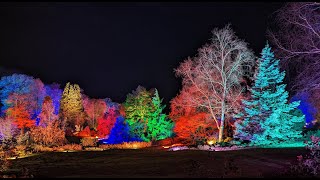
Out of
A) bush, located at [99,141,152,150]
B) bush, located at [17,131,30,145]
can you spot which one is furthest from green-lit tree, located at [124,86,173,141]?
bush, located at [17,131,30,145]

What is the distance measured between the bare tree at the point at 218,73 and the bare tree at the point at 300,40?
11371mm

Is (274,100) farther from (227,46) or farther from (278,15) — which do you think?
(278,15)

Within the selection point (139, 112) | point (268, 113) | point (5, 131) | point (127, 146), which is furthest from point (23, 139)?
point (268, 113)

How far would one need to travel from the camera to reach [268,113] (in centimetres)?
2150

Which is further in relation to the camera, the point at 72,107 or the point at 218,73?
the point at 72,107

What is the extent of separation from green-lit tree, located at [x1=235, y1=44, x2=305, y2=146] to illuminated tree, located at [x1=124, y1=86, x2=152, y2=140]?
43.9 ft

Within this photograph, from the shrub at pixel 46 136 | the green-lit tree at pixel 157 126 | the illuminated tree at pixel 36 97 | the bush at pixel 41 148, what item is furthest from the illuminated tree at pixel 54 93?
the bush at pixel 41 148

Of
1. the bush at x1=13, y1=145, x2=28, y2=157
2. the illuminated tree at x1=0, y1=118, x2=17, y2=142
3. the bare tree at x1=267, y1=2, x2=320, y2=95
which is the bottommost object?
the bush at x1=13, y1=145, x2=28, y2=157

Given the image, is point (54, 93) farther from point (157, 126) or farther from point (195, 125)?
point (195, 125)

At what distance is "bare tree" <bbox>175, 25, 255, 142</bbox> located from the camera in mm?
24016

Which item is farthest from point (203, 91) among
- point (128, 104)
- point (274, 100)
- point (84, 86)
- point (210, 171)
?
point (84, 86)

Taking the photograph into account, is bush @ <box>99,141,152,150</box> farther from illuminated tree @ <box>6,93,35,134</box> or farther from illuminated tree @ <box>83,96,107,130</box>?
illuminated tree @ <box>83,96,107,130</box>

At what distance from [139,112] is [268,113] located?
53.5 feet

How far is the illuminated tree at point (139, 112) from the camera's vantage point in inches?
1335
